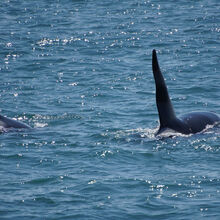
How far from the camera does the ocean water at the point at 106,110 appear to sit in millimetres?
14117

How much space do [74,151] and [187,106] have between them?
20.6 feet

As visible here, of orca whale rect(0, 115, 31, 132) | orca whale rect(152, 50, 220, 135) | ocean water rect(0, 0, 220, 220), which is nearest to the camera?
ocean water rect(0, 0, 220, 220)

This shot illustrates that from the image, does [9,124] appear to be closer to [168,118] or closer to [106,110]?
[106,110]

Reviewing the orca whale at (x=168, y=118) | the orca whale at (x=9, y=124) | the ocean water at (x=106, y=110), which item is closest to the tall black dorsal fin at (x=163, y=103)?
the orca whale at (x=168, y=118)

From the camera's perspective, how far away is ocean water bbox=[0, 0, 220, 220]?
14.1m

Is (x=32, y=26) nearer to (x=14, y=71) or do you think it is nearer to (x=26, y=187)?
(x=14, y=71)

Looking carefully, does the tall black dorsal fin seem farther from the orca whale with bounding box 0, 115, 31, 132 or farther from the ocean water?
the orca whale with bounding box 0, 115, 31, 132

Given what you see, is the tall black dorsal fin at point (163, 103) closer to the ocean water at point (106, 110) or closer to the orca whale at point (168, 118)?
the orca whale at point (168, 118)

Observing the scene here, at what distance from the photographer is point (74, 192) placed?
1449 cm

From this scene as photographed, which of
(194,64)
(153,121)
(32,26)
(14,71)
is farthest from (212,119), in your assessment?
(32,26)

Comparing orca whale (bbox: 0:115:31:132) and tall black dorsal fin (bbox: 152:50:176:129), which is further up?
tall black dorsal fin (bbox: 152:50:176:129)

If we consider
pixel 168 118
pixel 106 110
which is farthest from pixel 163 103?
pixel 106 110

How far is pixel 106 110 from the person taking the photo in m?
22.5

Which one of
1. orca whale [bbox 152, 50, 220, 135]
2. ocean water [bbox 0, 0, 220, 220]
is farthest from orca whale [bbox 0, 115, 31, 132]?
orca whale [bbox 152, 50, 220, 135]
